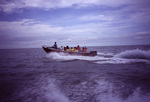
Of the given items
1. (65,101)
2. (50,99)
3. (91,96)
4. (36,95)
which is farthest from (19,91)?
(91,96)

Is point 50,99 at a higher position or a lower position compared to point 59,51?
lower

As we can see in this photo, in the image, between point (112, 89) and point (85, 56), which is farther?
point (85, 56)

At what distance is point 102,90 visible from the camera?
619cm

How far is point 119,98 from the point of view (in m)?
5.12

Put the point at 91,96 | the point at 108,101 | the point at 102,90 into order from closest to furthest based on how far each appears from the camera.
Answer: the point at 108,101
the point at 91,96
the point at 102,90

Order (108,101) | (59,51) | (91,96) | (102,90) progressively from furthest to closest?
(59,51), (102,90), (91,96), (108,101)

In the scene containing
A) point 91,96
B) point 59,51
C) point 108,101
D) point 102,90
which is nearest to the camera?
point 108,101

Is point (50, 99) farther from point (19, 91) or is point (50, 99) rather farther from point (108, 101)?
point (108, 101)

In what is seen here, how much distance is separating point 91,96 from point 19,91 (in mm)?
4216

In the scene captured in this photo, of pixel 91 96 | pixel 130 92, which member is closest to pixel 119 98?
pixel 130 92

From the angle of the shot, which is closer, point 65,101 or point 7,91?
point 65,101

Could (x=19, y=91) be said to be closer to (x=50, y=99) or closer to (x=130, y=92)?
(x=50, y=99)

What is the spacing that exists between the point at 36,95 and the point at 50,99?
102 centimetres

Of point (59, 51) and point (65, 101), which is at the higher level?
point (59, 51)
